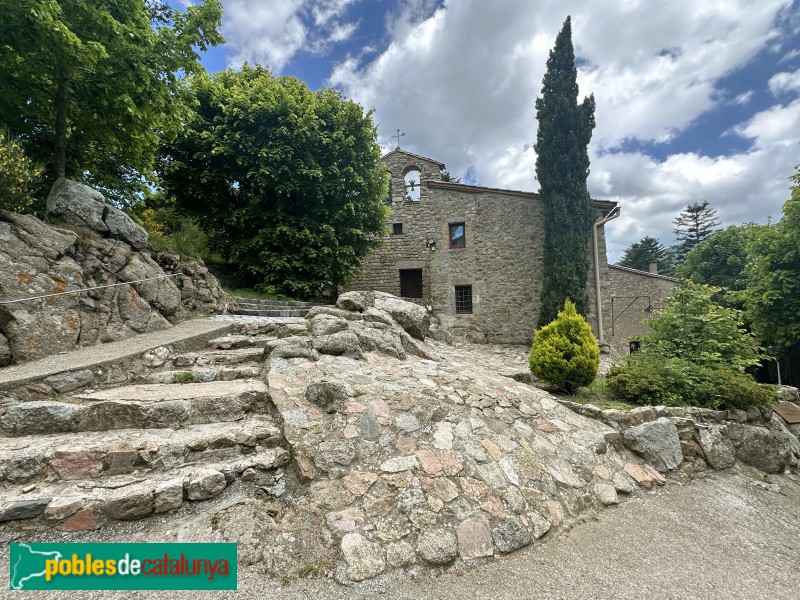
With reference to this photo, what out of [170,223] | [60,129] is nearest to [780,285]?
[60,129]

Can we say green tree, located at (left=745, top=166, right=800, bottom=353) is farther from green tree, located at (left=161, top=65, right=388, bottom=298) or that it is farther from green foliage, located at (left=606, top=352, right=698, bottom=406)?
green tree, located at (left=161, top=65, right=388, bottom=298)

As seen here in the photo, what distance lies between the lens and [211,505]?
2379mm

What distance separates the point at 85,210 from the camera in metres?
5.00

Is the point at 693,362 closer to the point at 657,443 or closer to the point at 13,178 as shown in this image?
the point at 657,443

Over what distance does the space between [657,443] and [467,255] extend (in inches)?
390

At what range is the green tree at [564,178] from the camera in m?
12.0

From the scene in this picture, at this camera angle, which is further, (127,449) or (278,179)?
(278,179)

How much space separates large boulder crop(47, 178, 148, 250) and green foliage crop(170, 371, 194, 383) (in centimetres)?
313

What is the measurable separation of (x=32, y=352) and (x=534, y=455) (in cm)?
551

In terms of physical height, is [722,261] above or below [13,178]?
above

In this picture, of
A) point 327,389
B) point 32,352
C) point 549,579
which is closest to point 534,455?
point 549,579

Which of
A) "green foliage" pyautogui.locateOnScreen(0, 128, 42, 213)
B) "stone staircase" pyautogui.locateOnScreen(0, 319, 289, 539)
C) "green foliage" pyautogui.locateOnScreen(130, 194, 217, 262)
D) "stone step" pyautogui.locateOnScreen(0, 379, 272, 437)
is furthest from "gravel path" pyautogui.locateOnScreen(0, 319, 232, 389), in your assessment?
"green foliage" pyautogui.locateOnScreen(130, 194, 217, 262)

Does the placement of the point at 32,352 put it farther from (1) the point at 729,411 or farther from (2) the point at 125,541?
(1) the point at 729,411

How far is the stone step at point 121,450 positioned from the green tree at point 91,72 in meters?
4.82
